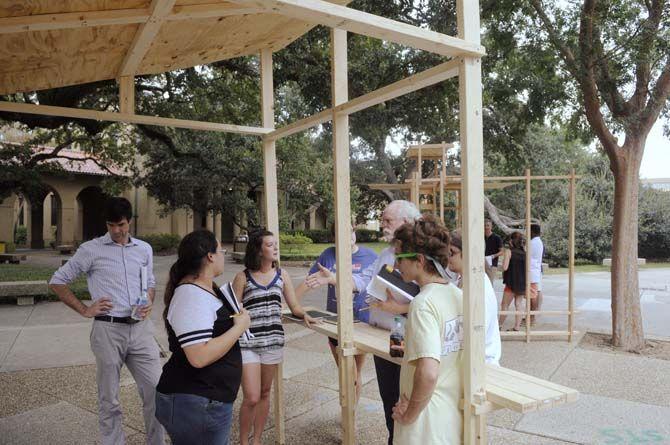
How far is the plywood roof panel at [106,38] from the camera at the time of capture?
310 centimetres

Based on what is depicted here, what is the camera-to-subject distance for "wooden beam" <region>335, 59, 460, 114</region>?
2.39 meters

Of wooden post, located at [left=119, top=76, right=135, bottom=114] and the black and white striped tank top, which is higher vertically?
wooden post, located at [left=119, top=76, right=135, bottom=114]

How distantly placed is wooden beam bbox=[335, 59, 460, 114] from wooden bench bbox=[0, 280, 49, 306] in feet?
31.3

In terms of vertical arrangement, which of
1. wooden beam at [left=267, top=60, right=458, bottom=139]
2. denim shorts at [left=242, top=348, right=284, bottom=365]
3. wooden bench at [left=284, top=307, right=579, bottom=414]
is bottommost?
denim shorts at [left=242, top=348, right=284, bottom=365]

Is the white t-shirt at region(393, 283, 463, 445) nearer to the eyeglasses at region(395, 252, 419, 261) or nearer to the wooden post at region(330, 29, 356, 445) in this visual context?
the eyeglasses at region(395, 252, 419, 261)

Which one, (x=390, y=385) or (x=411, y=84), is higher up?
(x=411, y=84)

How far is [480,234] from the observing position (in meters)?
2.31

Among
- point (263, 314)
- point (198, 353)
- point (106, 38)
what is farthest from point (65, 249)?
point (198, 353)

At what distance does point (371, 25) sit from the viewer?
225cm

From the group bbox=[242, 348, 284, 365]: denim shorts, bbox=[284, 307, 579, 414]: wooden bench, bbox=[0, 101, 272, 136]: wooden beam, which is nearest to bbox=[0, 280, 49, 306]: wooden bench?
bbox=[0, 101, 272, 136]: wooden beam

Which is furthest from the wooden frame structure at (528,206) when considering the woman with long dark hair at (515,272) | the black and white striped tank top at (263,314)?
the black and white striped tank top at (263,314)

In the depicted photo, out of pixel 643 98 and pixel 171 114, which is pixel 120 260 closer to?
pixel 643 98

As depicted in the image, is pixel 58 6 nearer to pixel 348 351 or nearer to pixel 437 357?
pixel 348 351

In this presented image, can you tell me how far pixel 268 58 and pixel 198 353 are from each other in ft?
10.3
